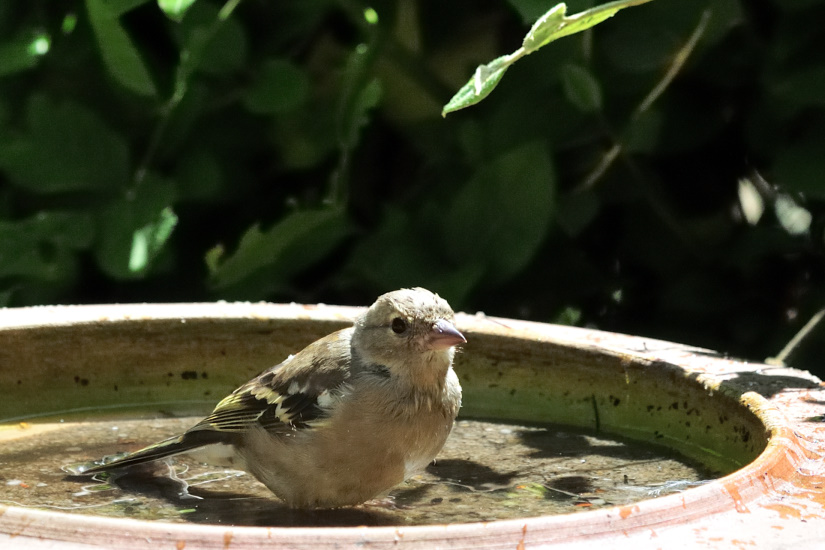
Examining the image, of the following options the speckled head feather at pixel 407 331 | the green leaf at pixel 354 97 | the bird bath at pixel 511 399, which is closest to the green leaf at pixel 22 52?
the green leaf at pixel 354 97

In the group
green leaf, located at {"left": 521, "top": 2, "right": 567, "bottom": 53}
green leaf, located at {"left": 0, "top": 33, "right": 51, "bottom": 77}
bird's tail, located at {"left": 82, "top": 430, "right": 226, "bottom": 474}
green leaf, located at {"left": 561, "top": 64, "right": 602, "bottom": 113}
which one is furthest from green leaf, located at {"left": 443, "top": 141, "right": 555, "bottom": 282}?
green leaf, located at {"left": 521, "top": 2, "right": 567, "bottom": 53}

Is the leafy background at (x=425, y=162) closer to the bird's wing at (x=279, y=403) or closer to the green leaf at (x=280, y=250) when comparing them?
the green leaf at (x=280, y=250)

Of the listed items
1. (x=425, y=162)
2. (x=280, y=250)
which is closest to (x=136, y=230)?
(x=280, y=250)

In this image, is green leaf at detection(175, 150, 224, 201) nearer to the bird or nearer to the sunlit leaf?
the bird

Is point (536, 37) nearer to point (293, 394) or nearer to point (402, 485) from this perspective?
point (293, 394)

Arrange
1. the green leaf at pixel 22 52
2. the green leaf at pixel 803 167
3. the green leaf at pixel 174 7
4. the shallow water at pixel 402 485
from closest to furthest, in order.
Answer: the shallow water at pixel 402 485
the green leaf at pixel 174 7
the green leaf at pixel 803 167
the green leaf at pixel 22 52

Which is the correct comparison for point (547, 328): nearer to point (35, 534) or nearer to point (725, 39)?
point (725, 39)
